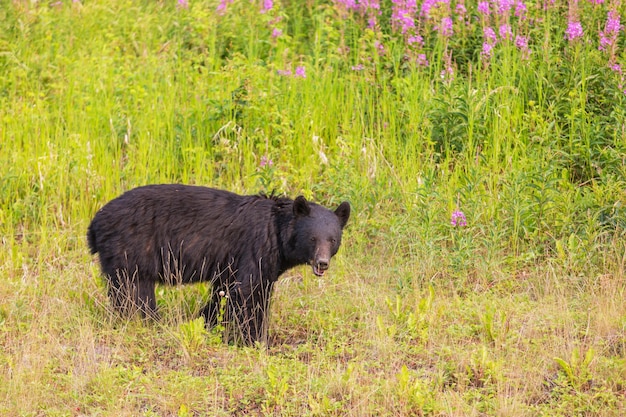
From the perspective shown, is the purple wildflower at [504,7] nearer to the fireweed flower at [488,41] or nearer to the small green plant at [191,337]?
the fireweed flower at [488,41]

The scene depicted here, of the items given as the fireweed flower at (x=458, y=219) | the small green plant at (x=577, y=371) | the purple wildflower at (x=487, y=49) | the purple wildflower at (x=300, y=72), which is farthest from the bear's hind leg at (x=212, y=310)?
the purple wildflower at (x=487, y=49)

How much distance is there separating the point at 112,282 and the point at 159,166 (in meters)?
2.48

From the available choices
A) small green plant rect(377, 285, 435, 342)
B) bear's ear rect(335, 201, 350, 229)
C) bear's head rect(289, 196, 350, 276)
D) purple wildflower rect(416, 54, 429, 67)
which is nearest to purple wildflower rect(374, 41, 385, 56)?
purple wildflower rect(416, 54, 429, 67)

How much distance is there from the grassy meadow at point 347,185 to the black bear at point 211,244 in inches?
11.6

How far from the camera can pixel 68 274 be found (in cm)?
772

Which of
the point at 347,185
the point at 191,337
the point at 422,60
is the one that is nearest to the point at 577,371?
the point at 191,337

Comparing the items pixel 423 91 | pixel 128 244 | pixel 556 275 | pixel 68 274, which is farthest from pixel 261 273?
pixel 423 91

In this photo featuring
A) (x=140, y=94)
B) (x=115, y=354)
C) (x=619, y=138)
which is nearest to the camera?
(x=115, y=354)

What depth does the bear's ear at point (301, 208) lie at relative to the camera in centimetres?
695

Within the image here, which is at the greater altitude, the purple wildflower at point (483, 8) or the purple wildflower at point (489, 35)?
the purple wildflower at point (483, 8)

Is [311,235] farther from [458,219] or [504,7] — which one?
[504,7]

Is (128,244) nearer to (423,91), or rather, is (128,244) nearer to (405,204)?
(405,204)

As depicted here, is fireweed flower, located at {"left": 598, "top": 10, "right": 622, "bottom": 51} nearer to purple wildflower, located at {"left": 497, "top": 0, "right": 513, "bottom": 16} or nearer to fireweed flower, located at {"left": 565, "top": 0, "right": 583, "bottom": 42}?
fireweed flower, located at {"left": 565, "top": 0, "right": 583, "bottom": 42}

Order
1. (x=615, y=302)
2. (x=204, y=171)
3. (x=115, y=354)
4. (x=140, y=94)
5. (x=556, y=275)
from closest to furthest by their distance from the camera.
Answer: (x=115, y=354) < (x=615, y=302) < (x=556, y=275) < (x=204, y=171) < (x=140, y=94)
